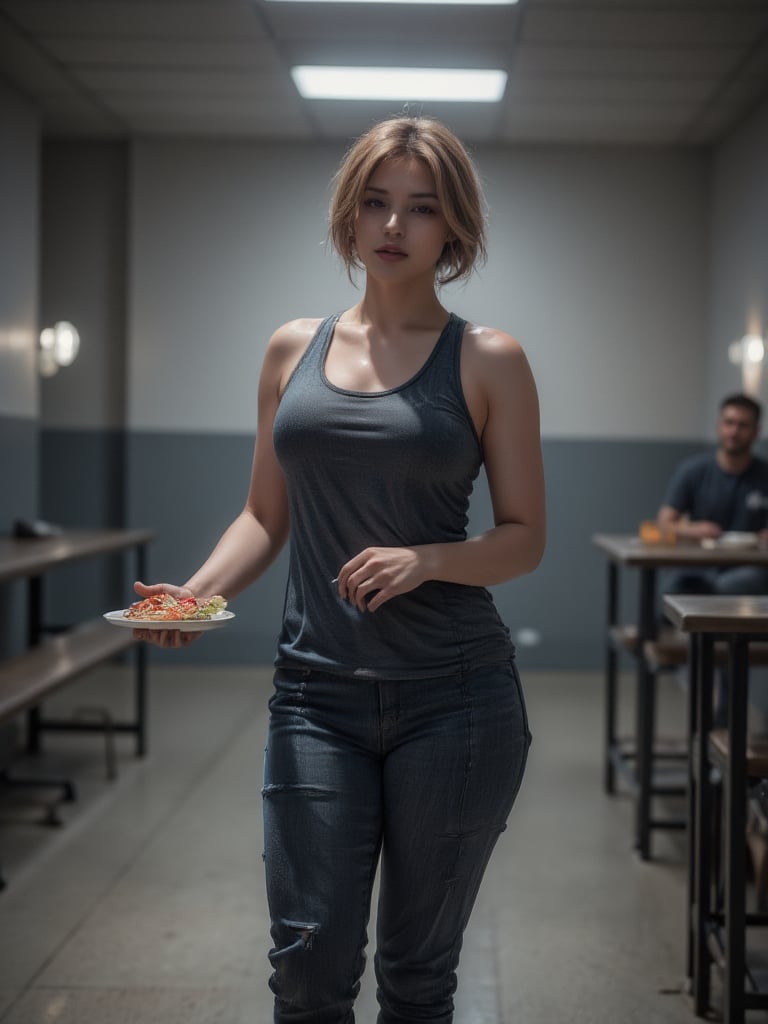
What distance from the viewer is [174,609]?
5.26 ft

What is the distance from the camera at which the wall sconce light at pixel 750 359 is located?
6.00m

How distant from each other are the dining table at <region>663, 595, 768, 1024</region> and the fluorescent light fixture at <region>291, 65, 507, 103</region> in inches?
148

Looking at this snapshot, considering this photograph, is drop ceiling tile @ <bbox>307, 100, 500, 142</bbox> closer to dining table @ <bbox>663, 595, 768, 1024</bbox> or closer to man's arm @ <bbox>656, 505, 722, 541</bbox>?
man's arm @ <bbox>656, 505, 722, 541</bbox>

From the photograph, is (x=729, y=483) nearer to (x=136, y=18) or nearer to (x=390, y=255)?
(x=136, y=18)

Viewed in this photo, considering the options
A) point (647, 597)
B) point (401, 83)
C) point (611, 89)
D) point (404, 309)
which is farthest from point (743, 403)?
point (404, 309)

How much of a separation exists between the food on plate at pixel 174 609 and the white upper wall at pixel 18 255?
170 inches

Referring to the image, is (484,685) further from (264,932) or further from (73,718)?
(73,718)

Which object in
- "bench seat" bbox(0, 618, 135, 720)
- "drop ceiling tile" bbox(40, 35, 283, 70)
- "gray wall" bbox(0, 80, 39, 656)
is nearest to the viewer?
"bench seat" bbox(0, 618, 135, 720)

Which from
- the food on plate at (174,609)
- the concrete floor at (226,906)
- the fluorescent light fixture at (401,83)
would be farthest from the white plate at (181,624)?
the fluorescent light fixture at (401,83)

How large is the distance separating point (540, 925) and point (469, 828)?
199 cm

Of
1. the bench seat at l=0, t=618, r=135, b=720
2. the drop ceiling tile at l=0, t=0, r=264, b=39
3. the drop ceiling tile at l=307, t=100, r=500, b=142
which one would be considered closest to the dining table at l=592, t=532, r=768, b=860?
the bench seat at l=0, t=618, r=135, b=720

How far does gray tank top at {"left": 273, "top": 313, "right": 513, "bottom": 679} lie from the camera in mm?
1527

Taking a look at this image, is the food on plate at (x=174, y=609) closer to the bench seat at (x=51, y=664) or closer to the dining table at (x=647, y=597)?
the bench seat at (x=51, y=664)

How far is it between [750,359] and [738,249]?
2.44ft
